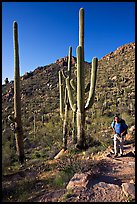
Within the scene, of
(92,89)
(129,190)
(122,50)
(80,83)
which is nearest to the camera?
(129,190)

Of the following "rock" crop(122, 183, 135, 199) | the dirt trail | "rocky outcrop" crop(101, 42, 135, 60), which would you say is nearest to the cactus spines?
the dirt trail

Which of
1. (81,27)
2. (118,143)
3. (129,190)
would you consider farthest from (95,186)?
(81,27)

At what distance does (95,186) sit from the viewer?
5.05 m

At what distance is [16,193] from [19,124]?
3.60 m

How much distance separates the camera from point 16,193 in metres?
5.50

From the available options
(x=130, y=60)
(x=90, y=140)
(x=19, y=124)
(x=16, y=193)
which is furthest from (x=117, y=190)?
(x=130, y=60)

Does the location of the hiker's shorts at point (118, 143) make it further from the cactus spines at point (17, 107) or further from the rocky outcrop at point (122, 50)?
the rocky outcrop at point (122, 50)

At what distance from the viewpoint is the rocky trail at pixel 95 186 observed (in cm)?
464

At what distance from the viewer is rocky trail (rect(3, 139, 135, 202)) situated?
464cm

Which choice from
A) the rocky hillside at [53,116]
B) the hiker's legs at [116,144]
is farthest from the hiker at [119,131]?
the rocky hillside at [53,116]

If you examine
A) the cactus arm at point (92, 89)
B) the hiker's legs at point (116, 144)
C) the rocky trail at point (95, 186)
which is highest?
the cactus arm at point (92, 89)

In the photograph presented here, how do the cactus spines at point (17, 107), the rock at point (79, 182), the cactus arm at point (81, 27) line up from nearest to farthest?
the rock at point (79, 182) → the cactus spines at point (17, 107) → the cactus arm at point (81, 27)

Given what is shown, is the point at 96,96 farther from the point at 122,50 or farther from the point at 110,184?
the point at 110,184

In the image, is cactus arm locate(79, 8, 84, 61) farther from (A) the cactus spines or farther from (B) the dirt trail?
(B) the dirt trail
